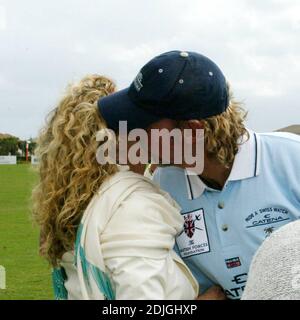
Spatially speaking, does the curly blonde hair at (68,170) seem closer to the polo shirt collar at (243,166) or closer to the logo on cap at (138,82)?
the logo on cap at (138,82)

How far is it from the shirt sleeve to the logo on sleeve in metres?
0.24

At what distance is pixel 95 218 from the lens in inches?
67.7

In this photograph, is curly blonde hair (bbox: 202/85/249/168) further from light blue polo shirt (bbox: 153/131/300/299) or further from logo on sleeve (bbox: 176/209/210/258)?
logo on sleeve (bbox: 176/209/210/258)

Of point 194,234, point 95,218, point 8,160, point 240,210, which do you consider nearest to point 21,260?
point 194,234

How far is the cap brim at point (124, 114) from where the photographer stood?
6.09 feet

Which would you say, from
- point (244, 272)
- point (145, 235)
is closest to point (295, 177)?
point (244, 272)

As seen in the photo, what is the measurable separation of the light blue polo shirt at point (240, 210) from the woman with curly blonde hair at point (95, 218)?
0.55 feet

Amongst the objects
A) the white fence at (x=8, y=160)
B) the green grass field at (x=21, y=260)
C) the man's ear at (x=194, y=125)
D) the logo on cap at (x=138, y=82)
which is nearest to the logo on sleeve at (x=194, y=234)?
the man's ear at (x=194, y=125)

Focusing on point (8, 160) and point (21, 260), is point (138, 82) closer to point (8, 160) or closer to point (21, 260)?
point (21, 260)

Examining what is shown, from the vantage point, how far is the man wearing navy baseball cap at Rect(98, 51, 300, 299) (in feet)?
6.09

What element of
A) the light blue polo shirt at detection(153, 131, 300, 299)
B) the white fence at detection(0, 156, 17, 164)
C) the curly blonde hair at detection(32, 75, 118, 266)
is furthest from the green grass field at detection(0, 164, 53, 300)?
the white fence at detection(0, 156, 17, 164)

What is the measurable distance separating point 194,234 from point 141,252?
376 mm

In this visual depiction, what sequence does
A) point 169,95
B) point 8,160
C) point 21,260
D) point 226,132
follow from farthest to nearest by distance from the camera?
point 8,160 → point 21,260 → point 226,132 → point 169,95
